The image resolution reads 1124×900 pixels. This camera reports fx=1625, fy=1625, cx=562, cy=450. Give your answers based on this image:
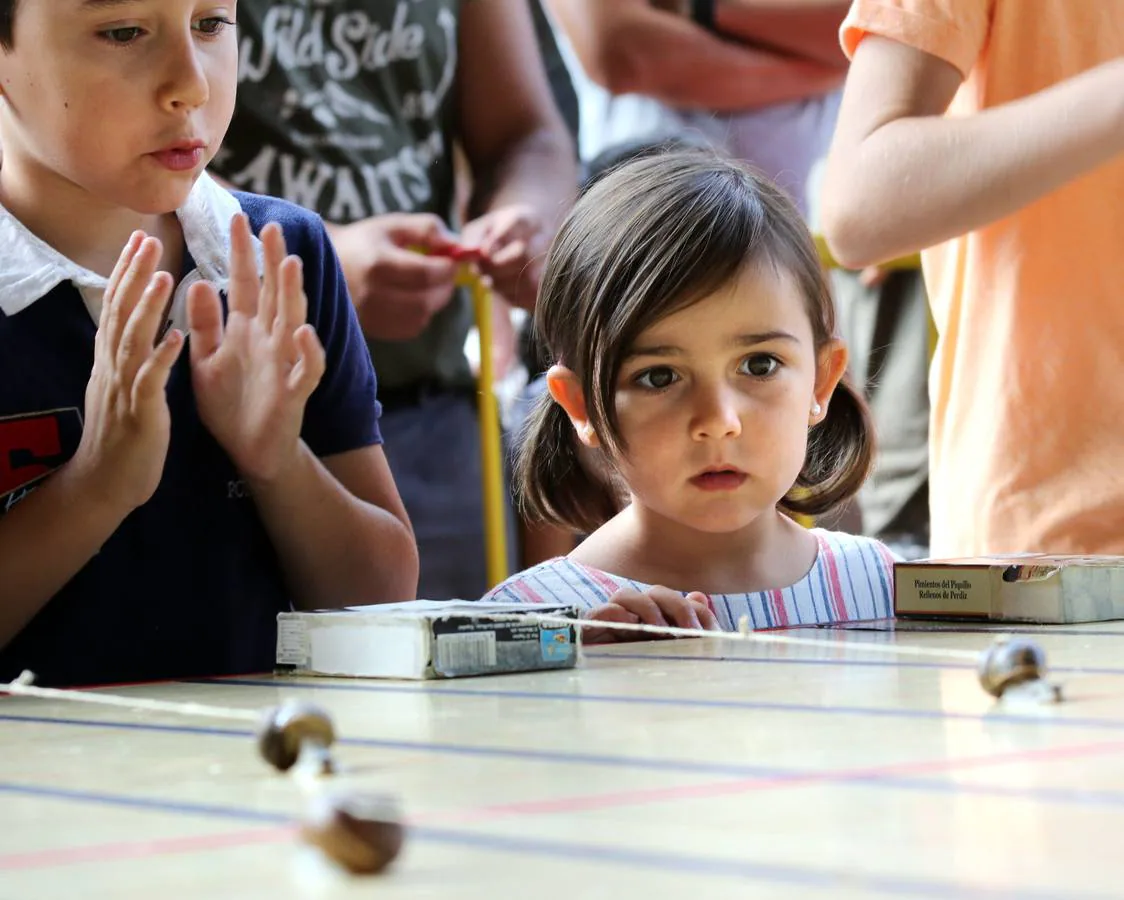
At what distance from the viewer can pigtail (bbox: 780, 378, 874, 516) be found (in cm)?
180

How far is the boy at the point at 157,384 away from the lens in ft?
4.08

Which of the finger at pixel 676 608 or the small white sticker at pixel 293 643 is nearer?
the small white sticker at pixel 293 643

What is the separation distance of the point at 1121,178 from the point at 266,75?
4.88 ft

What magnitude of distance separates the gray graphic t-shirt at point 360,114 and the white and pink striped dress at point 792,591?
3.79ft

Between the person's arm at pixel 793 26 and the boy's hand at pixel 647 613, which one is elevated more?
the person's arm at pixel 793 26

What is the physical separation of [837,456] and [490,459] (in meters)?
0.95

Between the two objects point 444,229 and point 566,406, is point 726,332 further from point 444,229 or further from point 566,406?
point 444,229

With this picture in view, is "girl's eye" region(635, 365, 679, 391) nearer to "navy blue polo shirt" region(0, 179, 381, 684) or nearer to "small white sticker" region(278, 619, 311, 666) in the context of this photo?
"navy blue polo shirt" region(0, 179, 381, 684)

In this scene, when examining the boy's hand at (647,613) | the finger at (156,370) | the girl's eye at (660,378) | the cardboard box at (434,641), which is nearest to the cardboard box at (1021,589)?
the boy's hand at (647,613)

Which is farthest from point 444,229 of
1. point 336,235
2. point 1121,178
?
point 1121,178

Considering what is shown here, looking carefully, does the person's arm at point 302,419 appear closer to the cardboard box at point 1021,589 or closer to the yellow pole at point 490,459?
the cardboard box at point 1021,589

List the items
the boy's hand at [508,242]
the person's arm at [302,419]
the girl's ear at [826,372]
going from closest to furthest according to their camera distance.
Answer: the person's arm at [302,419] < the girl's ear at [826,372] < the boy's hand at [508,242]

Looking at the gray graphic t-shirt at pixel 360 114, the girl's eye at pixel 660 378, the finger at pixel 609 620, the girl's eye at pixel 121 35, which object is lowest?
the finger at pixel 609 620

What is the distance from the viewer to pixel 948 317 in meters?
1.68
